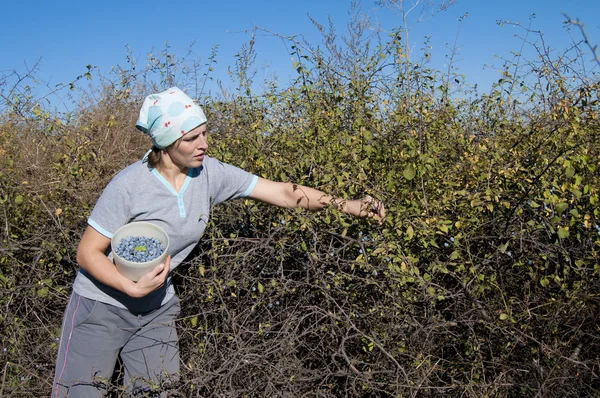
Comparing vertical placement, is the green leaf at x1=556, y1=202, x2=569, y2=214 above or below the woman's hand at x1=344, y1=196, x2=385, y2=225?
below

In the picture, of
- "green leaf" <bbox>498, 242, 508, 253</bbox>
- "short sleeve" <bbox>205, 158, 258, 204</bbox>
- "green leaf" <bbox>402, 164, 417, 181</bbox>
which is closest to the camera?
"green leaf" <bbox>498, 242, 508, 253</bbox>

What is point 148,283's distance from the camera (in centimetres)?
196

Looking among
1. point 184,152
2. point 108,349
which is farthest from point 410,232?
point 108,349

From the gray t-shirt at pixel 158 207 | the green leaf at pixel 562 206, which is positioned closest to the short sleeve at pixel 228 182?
the gray t-shirt at pixel 158 207

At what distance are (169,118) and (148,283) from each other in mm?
Answer: 560

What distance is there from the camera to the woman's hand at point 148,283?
6.41 ft

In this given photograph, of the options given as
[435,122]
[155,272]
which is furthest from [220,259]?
[435,122]

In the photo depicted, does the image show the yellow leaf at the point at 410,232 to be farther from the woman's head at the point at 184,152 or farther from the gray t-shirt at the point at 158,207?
the woman's head at the point at 184,152

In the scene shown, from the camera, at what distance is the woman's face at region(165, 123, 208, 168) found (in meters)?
2.09

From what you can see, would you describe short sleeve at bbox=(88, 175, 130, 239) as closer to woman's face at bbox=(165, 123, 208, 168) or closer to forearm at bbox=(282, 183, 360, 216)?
woman's face at bbox=(165, 123, 208, 168)

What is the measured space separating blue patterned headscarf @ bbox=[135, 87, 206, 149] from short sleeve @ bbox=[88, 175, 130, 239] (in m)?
0.20

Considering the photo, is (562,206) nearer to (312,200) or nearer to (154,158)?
(312,200)

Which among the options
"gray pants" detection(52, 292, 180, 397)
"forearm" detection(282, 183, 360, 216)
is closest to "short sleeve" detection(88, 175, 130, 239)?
"gray pants" detection(52, 292, 180, 397)

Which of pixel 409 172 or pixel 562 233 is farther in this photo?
pixel 409 172
